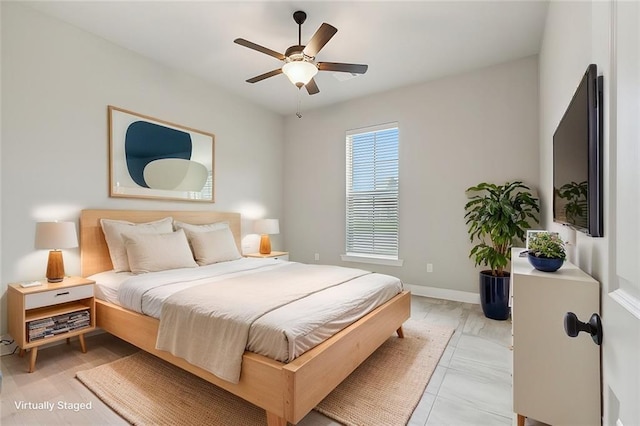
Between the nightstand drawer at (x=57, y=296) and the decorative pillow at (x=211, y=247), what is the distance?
1.02 metres

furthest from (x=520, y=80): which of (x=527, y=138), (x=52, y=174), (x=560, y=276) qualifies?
(x=52, y=174)

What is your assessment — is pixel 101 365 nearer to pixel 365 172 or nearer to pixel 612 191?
pixel 612 191

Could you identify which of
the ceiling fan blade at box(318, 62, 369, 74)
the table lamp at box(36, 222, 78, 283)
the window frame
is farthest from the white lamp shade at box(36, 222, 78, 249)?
the window frame

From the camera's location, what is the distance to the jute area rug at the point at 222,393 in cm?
177

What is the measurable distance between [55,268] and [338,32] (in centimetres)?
326

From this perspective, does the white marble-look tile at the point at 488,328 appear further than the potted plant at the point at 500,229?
No

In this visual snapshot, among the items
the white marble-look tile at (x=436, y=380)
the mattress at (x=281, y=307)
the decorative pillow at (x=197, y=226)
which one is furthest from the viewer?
the decorative pillow at (x=197, y=226)

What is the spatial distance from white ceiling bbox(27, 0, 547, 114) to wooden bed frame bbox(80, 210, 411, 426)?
1.79 meters

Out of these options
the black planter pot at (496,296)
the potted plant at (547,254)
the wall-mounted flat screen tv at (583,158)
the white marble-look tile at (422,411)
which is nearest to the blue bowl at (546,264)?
the potted plant at (547,254)

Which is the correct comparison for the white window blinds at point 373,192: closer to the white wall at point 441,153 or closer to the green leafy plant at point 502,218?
the white wall at point 441,153

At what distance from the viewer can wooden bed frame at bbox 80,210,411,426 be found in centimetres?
152

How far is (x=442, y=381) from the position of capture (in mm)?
2152

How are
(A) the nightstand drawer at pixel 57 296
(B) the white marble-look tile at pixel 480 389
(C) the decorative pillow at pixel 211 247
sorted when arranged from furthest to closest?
(C) the decorative pillow at pixel 211 247
(A) the nightstand drawer at pixel 57 296
(B) the white marble-look tile at pixel 480 389

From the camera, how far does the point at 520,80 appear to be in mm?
3539
